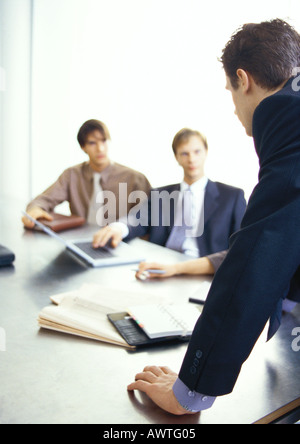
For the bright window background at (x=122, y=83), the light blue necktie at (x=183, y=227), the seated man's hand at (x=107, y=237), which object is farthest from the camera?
the bright window background at (x=122, y=83)

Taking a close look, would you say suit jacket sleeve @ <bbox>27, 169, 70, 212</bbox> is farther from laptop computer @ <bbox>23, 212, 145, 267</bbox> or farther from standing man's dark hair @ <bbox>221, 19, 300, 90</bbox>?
standing man's dark hair @ <bbox>221, 19, 300, 90</bbox>

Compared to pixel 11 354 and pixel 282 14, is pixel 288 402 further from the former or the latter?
pixel 282 14

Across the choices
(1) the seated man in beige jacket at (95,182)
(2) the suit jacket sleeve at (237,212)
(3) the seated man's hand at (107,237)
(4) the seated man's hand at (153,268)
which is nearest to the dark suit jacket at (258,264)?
(4) the seated man's hand at (153,268)

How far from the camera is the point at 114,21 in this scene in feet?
14.8

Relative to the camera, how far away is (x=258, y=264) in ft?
2.57

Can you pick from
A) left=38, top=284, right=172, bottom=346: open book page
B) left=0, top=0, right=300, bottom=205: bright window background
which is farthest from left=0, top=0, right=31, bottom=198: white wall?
left=38, top=284, right=172, bottom=346: open book page

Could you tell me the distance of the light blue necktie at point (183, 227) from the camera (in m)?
2.73

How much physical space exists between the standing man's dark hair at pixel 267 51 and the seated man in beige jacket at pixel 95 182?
7.50 ft

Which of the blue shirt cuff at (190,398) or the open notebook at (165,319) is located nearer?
the blue shirt cuff at (190,398)

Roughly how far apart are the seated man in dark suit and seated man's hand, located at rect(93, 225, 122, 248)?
8.1 inches

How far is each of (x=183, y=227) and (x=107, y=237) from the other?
708mm

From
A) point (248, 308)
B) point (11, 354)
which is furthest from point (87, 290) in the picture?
point (248, 308)

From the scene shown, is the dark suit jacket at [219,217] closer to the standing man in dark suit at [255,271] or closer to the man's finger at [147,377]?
the man's finger at [147,377]

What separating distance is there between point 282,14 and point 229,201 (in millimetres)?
1414
